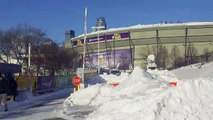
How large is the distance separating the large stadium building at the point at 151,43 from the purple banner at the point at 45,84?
3127 inches

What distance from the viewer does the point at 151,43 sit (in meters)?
137

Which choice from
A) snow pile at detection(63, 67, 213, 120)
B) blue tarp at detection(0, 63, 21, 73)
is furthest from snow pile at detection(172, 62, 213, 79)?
blue tarp at detection(0, 63, 21, 73)

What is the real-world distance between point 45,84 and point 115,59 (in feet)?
299

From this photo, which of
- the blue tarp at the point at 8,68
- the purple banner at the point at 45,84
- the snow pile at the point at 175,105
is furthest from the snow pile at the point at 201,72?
the blue tarp at the point at 8,68

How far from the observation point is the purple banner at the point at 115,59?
5079 inches

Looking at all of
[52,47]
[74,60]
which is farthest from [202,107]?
[74,60]

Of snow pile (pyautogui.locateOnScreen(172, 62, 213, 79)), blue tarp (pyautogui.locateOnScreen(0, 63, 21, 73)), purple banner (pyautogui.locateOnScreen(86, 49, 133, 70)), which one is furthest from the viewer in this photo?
purple banner (pyautogui.locateOnScreen(86, 49, 133, 70))

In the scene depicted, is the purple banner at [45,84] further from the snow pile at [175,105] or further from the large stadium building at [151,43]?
the large stadium building at [151,43]

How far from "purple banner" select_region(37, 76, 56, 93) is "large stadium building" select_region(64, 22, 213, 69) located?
79.4 m

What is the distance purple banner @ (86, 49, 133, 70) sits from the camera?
12900 centimetres

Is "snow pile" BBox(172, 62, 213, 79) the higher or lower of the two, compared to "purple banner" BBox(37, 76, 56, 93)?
higher

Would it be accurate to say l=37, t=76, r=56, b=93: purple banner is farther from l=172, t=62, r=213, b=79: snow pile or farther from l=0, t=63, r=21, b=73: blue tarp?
l=172, t=62, r=213, b=79: snow pile

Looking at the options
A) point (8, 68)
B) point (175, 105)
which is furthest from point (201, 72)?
point (175, 105)

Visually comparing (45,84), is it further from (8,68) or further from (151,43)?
(151,43)
